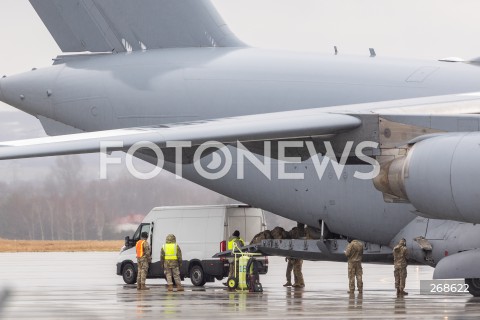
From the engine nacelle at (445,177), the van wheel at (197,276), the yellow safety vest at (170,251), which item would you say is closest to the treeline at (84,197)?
the van wheel at (197,276)

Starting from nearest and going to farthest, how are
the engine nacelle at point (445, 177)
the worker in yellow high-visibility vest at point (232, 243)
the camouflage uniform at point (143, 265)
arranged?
the engine nacelle at point (445, 177), the worker in yellow high-visibility vest at point (232, 243), the camouflage uniform at point (143, 265)

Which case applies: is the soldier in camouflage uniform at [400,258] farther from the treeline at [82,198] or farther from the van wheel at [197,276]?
the treeline at [82,198]

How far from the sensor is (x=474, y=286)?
60.5ft

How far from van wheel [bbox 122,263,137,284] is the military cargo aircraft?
144 inches

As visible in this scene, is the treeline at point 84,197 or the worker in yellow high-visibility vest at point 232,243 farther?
the treeline at point 84,197

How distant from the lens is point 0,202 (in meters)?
37.2

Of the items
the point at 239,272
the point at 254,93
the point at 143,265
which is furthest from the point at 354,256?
the point at 143,265

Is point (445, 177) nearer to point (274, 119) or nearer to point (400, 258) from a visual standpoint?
point (274, 119)

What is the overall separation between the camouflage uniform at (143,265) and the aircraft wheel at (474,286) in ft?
22.3

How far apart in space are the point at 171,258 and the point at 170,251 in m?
0.15

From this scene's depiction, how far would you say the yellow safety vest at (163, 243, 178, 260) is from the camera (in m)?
21.5

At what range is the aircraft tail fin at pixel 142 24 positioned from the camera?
2158 centimetres

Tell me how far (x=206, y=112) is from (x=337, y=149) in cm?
509

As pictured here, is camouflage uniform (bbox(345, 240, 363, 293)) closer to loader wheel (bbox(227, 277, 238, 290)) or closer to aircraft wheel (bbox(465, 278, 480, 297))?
aircraft wheel (bbox(465, 278, 480, 297))
